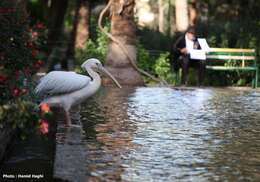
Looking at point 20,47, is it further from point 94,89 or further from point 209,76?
point 209,76

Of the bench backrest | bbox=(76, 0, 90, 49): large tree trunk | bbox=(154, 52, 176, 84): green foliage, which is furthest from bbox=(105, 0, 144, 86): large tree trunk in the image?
bbox=(76, 0, 90, 49): large tree trunk

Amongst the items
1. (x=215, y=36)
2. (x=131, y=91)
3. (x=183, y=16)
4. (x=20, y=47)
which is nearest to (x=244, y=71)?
(x=215, y=36)

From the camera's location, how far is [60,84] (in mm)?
9812

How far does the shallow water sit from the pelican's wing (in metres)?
0.66

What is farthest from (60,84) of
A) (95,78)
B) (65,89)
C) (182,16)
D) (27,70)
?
(182,16)

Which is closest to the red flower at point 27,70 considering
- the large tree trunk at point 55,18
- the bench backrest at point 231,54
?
the bench backrest at point 231,54

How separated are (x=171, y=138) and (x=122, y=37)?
11105 mm

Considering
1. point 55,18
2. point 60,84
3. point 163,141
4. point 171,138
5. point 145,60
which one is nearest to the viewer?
point 163,141

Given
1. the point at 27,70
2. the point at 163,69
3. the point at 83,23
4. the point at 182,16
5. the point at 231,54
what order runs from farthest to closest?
1. the point at 83,23
2. the point at 182,16
3. the point at 163,69
4. the point at 231,54
5. the point at 27,70

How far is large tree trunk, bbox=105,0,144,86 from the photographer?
20000 mm

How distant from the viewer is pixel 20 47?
1229 centimetres

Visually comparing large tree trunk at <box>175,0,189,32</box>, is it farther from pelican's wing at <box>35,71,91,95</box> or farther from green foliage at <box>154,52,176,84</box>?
pelican's wing at <box>35,71,91,95</box>

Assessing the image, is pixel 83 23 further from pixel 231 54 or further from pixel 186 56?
pixel 186 56

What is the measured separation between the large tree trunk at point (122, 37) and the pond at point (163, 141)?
5110mm
